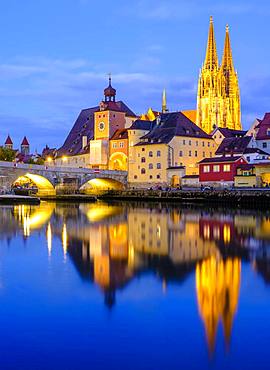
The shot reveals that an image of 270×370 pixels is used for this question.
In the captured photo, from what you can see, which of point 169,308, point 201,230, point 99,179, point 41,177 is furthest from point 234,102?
point 169,308

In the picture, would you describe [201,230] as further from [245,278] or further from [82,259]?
[245,278]

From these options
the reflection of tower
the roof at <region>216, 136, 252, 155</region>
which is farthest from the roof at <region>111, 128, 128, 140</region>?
the reflection of tower

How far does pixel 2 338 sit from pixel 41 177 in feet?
169

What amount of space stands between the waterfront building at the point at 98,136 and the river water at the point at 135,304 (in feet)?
168

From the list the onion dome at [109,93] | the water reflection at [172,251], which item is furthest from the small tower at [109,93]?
the water reflection at [172,251]

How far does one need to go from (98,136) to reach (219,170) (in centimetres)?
2069

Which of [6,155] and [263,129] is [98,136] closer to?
[6,155]

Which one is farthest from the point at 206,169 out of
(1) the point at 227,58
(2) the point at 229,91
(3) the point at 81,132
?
(1) the point at 227,58

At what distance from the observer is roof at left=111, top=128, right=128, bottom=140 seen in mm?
72175

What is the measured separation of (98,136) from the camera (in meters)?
75.4

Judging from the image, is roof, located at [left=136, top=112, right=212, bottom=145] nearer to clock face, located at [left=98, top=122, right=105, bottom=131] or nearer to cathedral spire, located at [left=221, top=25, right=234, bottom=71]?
clock face, located at [left=98, top=122, right=105, bottom=131]

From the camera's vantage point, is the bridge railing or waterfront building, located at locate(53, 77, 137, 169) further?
waterfront building, located at locate(53, 77, 137, 169)

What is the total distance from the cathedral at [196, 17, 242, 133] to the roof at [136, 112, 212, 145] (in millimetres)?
27029

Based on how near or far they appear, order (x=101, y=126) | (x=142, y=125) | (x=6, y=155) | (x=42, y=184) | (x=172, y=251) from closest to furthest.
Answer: (x=172, y=251) → (x=42, y=184) → (x=142, y=125) → (x=101, y=126) → (x=6, y=155)
